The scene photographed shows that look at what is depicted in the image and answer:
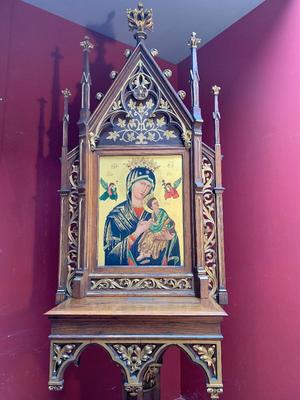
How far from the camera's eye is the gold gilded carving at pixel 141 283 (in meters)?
1.56

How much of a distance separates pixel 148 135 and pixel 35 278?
996 mm

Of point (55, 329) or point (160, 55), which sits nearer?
point (55, 329)

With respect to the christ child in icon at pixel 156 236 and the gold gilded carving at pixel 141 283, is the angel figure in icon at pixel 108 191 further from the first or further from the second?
the gold gilded carving at pixel 141 283

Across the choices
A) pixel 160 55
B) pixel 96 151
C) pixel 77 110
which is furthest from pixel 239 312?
pixel 160 55

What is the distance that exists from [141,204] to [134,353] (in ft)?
2.18

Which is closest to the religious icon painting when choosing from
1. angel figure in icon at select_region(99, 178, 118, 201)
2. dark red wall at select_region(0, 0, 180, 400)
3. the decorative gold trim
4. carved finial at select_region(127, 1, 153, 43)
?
angel figure in icon at select_region(99, 178, 118, 201)

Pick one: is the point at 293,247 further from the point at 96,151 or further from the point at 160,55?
the point at 160,55

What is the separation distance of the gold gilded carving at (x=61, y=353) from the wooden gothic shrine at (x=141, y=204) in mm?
159

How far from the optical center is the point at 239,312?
193 cm

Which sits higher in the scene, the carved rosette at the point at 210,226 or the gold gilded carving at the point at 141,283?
the carved rosette at the point at 210,226

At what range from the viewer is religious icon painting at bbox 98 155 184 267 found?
1606 mm

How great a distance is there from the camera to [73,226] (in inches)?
64.5

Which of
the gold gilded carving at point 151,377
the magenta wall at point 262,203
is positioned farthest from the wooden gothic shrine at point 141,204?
the magenta wall at point 262,203

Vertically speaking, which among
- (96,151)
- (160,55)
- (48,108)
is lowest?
(96,151)
